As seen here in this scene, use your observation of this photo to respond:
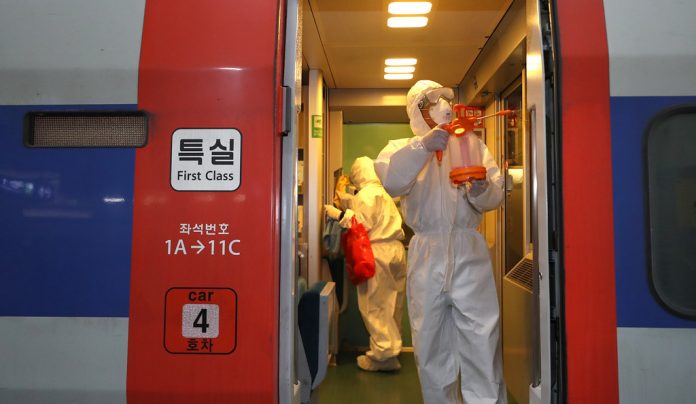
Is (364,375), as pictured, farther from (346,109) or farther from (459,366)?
(346,109)

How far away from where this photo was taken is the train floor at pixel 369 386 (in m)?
3.49

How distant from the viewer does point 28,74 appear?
5.65 ft

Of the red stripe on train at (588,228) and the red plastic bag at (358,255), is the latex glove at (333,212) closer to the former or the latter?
the red plastic bag at (358,255)

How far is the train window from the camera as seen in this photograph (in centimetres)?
164

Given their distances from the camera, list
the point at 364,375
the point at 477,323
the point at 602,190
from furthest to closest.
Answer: the point at 364,375
the point at 477,323
the point at 602,190

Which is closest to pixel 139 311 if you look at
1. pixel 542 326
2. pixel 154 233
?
pixel 154 233

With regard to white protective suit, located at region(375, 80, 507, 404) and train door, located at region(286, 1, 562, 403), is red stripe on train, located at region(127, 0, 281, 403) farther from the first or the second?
white protective suit, located at region(375, 80, 507, 404)

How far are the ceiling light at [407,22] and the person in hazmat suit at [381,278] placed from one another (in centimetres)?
159

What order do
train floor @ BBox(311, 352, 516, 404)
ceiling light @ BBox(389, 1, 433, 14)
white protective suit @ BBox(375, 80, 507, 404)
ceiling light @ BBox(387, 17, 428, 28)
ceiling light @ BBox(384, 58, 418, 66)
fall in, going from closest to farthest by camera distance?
white protective suit @ BBox(375, 80, 507, 404) < ceiling light @ BBox(389, 1, 433, 14) < ceiling light @ BBox(387, 17, 428, 28) < train floor @ BBox(311, 352, 516, 404) < ceiling light @ BBox(384, 58, 418, 66)

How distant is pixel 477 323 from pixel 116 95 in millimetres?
1978

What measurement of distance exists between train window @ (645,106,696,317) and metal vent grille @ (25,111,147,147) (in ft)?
5.77

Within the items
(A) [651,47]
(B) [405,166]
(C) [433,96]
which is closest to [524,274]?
(B) [405,166]

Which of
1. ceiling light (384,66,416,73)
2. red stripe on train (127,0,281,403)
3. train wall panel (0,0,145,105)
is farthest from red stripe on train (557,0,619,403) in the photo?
ceiling light (384,66,416,73)

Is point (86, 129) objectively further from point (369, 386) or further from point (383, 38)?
point (369, 386)
